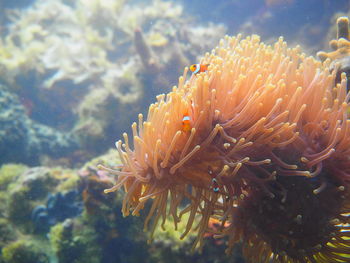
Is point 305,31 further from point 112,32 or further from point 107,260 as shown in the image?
point 107,260

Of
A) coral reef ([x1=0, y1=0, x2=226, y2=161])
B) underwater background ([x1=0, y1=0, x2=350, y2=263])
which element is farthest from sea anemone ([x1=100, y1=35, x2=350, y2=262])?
coral reef ([x1=0, y1=0, x2=226, y2=161])

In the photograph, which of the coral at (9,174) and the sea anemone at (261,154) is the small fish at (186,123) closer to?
the sea anemone at (261,154)

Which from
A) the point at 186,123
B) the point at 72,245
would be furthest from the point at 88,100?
the point at 186,123

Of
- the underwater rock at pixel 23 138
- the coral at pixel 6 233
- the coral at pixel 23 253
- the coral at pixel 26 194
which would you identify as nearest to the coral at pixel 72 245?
the coral at pixel 23 253

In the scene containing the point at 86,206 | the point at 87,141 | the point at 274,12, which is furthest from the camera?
the point at 274,12

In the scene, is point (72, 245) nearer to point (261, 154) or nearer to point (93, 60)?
point (261, 154)

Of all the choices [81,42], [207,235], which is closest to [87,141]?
[207,235]

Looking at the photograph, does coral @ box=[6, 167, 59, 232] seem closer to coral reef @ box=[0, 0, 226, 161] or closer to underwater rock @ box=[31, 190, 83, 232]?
underwater rock @ box=[31, 190, 83, 232]
